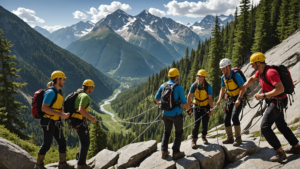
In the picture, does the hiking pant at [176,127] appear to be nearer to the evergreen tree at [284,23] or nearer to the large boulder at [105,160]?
the large boulder at [105,160]

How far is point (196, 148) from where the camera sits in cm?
828

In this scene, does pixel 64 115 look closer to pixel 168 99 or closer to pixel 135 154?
pixel 135 154

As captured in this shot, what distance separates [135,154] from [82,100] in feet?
13.4

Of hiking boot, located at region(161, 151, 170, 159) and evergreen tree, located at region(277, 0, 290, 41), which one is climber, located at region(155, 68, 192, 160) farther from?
evergreen tree, located at region(277, 0, 290, 41)

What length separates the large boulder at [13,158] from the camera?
7526mm

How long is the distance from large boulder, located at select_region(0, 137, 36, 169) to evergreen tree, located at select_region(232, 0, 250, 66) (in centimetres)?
4870

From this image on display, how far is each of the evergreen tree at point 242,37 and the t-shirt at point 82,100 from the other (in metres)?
46.4

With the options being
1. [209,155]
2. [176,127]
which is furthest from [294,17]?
[176,127]

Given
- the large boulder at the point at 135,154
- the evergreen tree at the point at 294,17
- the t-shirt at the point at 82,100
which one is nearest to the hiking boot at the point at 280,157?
the large boulder at the point at 135,154

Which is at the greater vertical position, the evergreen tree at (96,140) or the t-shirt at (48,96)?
the t-shirt at (48,96)

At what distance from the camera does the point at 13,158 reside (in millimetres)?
7727

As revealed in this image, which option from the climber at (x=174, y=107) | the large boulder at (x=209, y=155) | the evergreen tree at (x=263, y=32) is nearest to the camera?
the climber at (x=174, y=107)

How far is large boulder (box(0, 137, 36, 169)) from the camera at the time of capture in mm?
7526

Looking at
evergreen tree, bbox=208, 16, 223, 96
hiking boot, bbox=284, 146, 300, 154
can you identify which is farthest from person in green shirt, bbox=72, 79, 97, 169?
evergreen tree, bbox=208, 16, 223, 96
